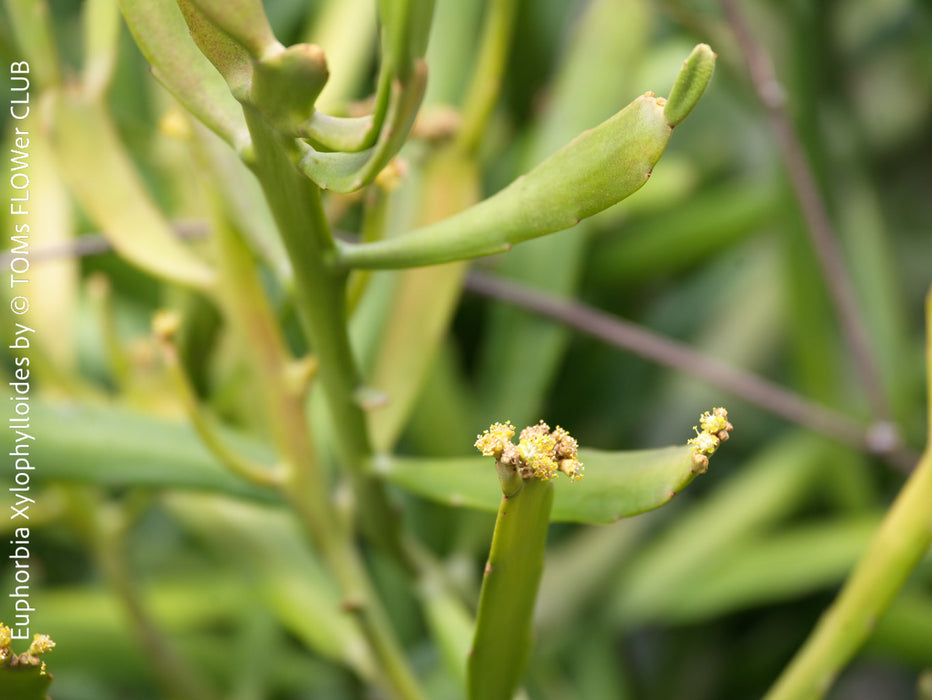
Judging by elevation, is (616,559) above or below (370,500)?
above

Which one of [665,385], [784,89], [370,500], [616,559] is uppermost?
[784,89]

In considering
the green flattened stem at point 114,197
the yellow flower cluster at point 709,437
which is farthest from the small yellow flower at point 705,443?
the green flattened stem at point 114,197

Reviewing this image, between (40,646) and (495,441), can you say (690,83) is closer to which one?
(495,441)

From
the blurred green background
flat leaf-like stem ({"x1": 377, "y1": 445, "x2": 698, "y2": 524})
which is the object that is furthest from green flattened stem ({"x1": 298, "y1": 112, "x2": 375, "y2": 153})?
the blurred green background

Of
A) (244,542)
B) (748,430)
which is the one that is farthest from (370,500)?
(748,430)

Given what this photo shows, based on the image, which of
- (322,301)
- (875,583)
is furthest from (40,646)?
(875,583)

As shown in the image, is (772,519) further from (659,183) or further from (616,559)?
(659,183)

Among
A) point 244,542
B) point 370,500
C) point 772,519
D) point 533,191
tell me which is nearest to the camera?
point 533,191
